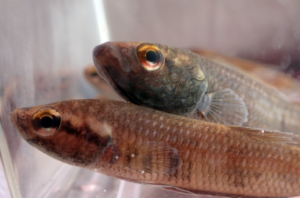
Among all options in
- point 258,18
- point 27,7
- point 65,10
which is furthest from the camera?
point 258,18

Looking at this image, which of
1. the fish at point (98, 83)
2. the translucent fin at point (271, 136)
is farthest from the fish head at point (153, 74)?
the fish at point (98, 83)

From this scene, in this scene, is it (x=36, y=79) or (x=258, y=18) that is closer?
(x=36, y=79)

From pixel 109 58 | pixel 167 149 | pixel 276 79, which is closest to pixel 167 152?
pixel 167 149

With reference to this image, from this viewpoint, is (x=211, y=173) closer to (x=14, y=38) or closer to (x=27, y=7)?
(x=14, y=38)

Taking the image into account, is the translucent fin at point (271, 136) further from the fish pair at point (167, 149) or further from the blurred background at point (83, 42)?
the blurred background at point (83, 42)

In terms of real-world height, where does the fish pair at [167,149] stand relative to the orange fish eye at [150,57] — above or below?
below

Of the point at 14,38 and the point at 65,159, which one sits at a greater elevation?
the point at 14,38

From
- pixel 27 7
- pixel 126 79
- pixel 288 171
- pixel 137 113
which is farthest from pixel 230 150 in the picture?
pixel 27 7

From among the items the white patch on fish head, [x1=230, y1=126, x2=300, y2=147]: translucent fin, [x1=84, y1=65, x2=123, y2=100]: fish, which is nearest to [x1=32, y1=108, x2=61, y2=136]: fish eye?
the white patch on fish head
